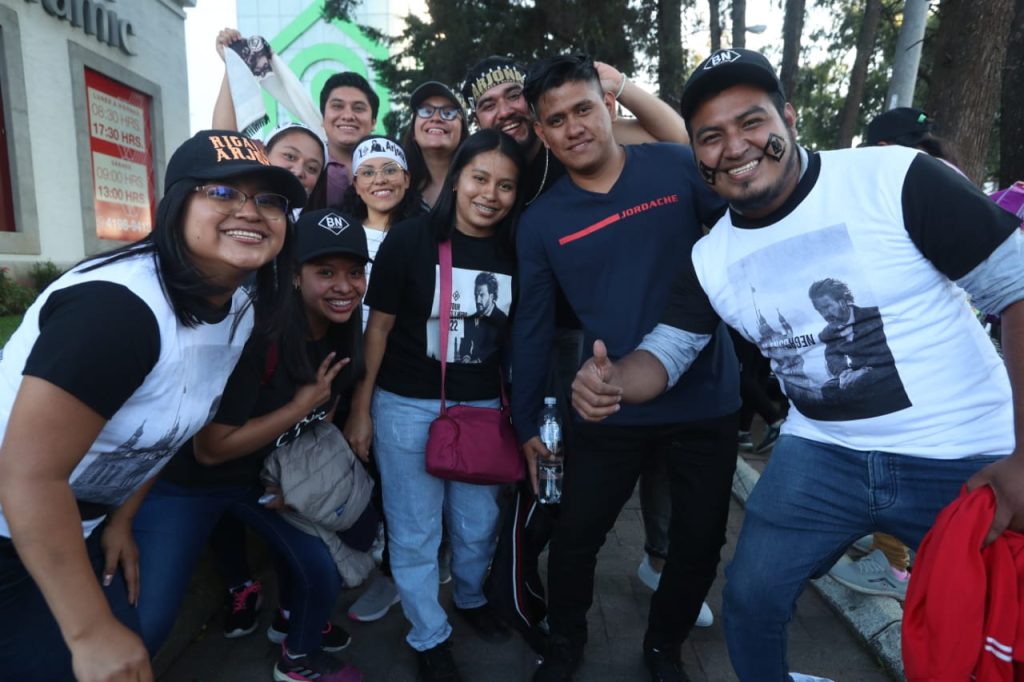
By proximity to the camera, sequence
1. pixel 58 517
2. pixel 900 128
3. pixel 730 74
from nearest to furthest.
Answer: pixel 58 517
pixel 730 74
pixel 900 128

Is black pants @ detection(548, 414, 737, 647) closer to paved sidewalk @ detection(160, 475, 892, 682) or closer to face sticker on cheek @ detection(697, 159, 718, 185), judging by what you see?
paved sidewalk @ detection(160, 475, 892, 682)

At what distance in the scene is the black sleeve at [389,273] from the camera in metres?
2.73

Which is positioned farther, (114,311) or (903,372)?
(903,372)

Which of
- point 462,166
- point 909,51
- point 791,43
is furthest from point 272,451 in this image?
point 791,43

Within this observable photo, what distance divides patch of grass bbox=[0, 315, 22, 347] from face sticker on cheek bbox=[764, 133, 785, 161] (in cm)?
630

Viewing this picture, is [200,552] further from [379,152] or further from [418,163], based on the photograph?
[418,163]

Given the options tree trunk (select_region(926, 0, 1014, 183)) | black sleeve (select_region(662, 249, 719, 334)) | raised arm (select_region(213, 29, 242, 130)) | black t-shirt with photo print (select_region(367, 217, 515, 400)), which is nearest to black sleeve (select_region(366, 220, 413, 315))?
black t-shirt with photo print (select_region(367, 217, 515, 400))

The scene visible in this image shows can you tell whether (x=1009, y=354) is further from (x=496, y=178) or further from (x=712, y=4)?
(x=712, y=4)

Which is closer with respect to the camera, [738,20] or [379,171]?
[379,171]

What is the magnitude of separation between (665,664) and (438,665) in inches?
37.5

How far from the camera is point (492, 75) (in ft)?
10.6

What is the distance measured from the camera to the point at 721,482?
262 centimetres

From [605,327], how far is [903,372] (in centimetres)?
103

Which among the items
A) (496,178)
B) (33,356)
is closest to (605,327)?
(496,178)
